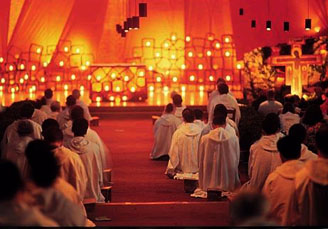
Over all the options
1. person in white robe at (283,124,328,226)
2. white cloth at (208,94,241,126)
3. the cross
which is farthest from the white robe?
the cross

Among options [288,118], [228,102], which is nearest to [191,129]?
[288,118]

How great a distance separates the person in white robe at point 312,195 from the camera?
6.18m

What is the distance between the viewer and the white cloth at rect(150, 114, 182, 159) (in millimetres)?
16016

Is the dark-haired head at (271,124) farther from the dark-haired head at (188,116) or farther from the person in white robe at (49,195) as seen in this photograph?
the dark-haired head at (188,116)

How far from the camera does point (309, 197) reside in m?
6.20

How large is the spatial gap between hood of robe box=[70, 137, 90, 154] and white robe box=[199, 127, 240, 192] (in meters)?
2.30

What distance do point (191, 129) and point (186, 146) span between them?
29cm

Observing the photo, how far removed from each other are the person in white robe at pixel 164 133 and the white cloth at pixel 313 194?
9.80m

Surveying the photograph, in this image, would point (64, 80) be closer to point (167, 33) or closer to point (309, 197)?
point (167, 33)

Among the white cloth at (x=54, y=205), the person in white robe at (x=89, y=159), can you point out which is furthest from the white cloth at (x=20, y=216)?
the person in white robe at (x=89, y=159)

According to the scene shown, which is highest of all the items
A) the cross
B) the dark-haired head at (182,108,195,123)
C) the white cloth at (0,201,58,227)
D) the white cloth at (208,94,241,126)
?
the cross

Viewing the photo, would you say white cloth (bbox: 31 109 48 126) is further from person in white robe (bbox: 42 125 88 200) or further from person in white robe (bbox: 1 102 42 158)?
person in white robe (bbox: 42 125 88 200)

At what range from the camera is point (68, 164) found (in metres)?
7.77

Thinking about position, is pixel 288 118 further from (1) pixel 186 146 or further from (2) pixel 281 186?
(2) pixel 281 186
